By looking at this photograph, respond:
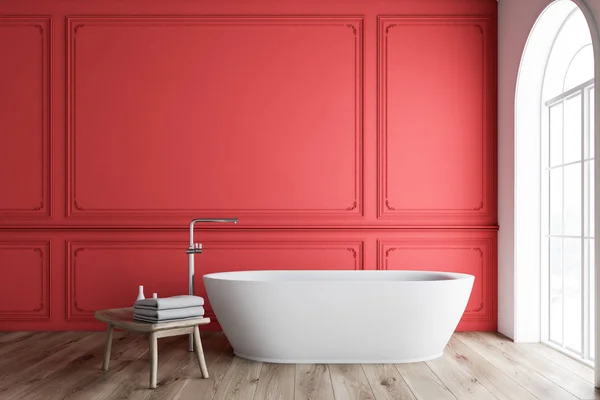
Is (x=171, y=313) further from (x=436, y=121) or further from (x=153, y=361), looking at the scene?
(x=436, y=121)

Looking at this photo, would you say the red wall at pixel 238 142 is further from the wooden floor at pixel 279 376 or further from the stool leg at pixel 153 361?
the stool leg at pixel 153 361

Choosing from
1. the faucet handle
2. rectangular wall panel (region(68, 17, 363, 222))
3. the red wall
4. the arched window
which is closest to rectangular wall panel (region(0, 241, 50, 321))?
the red wall

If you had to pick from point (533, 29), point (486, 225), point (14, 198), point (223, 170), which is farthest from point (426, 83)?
point (14, 198)

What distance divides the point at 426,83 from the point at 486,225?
1163mm

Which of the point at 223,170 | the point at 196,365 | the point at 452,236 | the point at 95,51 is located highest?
the point at 95,51

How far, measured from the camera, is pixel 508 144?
443 cm

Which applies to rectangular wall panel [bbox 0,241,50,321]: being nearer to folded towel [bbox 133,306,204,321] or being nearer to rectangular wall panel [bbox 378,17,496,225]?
folded towel [bbox 133,306,204,321]

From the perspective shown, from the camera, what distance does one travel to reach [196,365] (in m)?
3.48

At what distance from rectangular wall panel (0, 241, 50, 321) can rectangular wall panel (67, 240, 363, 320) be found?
0.69ft

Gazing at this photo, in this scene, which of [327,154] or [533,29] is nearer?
[533,29]

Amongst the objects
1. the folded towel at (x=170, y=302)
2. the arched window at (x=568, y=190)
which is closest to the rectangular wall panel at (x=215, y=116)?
the arched window at (x=568, y=190)

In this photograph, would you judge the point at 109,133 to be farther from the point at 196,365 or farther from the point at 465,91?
the point at 465,91

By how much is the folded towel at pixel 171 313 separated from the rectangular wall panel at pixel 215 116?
4.83 ft

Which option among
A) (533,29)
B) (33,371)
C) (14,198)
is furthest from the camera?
(14,198)
